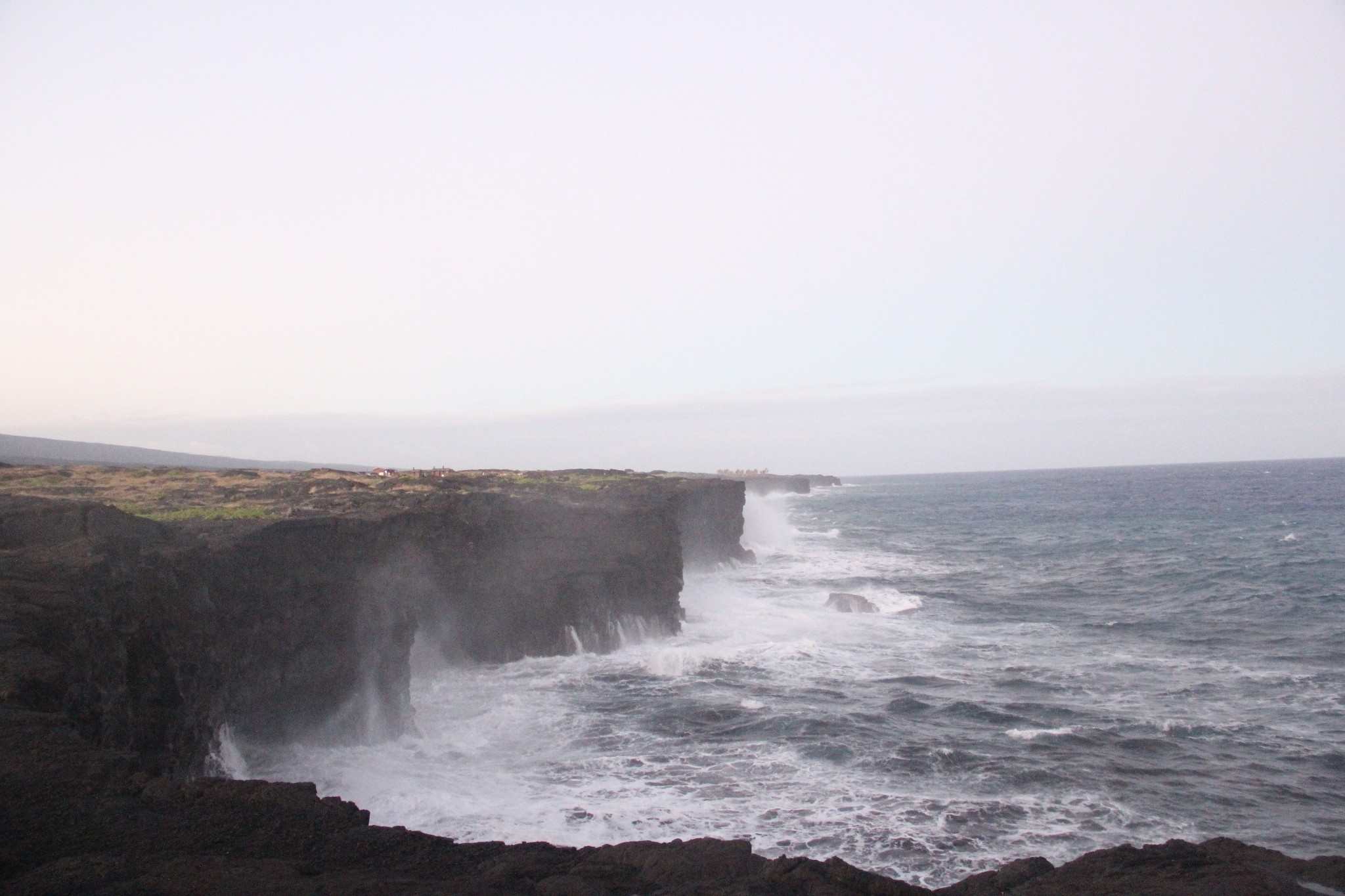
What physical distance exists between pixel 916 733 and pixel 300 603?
589 inches

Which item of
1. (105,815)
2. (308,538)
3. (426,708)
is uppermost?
(308,538)

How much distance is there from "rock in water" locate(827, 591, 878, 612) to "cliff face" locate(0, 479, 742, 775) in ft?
24.1

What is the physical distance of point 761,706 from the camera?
76.6 feet

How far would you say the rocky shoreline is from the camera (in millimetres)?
8273

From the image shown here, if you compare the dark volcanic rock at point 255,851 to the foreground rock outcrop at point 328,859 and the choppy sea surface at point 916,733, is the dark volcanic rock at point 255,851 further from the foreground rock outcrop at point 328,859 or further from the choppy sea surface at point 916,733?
the choppy sea surface at point 916,733

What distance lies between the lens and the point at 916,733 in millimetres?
20922

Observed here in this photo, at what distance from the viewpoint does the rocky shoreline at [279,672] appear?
8.27 meters

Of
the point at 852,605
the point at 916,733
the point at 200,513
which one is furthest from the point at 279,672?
the point at 852,605

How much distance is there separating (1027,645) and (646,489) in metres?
16.9

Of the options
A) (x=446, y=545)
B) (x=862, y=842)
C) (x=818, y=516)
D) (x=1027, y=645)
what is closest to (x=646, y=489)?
(x=446, y=545)

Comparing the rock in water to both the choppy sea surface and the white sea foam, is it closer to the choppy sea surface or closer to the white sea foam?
the choppy sea surface

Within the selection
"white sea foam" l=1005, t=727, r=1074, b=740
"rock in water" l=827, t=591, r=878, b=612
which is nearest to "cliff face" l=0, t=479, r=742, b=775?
"rock in water" l=827, t=591, r=878, b=612

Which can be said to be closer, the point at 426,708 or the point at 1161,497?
the point at 426,708

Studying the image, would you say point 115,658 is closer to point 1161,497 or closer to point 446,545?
point 446,545
